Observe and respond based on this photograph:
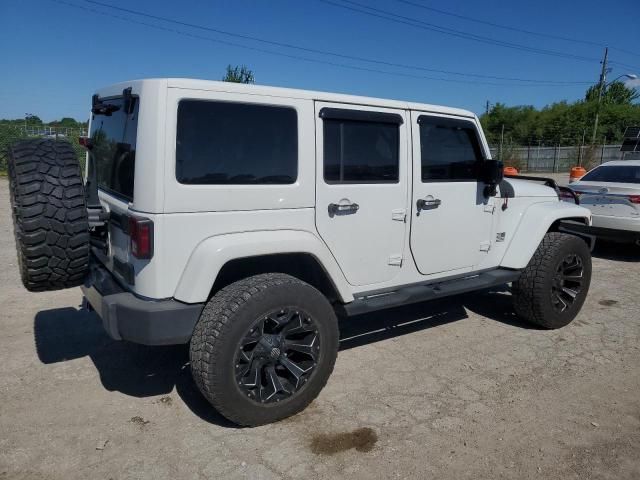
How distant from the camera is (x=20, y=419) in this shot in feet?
10.2

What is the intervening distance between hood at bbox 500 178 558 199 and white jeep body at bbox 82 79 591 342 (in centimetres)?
2

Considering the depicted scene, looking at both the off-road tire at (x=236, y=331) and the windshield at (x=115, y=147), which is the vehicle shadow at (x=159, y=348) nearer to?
the off-road tire at (x=236, y=331)

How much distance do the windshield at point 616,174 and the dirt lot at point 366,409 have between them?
4070mm

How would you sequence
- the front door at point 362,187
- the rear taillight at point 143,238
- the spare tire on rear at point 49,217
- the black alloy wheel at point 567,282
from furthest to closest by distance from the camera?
the black alloy wheel at point 567,282
the front door at point 362,187
the spare tire on rear at point 49,217
the rear taillight at point 143,238

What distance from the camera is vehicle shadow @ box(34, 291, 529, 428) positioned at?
141 inches

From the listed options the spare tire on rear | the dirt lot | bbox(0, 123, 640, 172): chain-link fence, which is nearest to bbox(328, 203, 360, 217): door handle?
the dirt lot

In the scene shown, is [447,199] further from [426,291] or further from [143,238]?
[143,238]

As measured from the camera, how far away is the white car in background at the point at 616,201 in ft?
24.6

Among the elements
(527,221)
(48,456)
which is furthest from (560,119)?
(48,456)

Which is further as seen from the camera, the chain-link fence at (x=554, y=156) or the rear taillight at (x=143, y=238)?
the chain-link fence at (x=554, y=156)

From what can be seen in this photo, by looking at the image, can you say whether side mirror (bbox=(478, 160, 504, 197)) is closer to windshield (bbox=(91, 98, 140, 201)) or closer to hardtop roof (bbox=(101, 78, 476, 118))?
hardtop roof (bbox=(101, 78, 476, 118))

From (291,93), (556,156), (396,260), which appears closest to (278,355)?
(396,260)

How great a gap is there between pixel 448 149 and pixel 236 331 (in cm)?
231

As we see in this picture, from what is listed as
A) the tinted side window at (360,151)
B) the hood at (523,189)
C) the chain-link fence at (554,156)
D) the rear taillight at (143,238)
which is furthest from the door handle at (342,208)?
the chain-link fence at (554,156)
